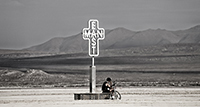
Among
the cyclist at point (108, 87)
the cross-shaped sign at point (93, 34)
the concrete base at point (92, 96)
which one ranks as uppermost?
the cross-shaped sign at point (93, 34)

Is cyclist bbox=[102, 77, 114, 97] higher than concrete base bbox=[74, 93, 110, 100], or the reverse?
cyclist bbox=[102, 77, 114, 97]

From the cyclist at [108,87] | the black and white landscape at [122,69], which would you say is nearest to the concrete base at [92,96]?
the cyclist at [108,87]

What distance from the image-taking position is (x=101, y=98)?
25.5 metres

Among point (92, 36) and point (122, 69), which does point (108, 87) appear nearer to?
point (92, 36)

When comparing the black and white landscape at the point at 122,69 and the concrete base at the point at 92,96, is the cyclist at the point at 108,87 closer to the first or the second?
the concrete base at the point at 92,96

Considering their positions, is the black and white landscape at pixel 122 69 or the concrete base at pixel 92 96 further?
the black and white landscape at pixel 122 69

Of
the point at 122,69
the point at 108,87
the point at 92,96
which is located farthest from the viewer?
the point at 122,69

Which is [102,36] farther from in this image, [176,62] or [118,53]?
[118,53]

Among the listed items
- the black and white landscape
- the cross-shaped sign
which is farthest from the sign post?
the black and white landscape

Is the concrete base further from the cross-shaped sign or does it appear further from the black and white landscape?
the black and white landscape

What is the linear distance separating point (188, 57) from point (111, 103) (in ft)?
229

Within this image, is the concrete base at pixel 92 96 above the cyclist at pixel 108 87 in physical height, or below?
below

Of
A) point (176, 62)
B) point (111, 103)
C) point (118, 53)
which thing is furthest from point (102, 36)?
point (118, 53)

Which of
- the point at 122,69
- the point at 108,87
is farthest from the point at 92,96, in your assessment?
the point at 122,69
